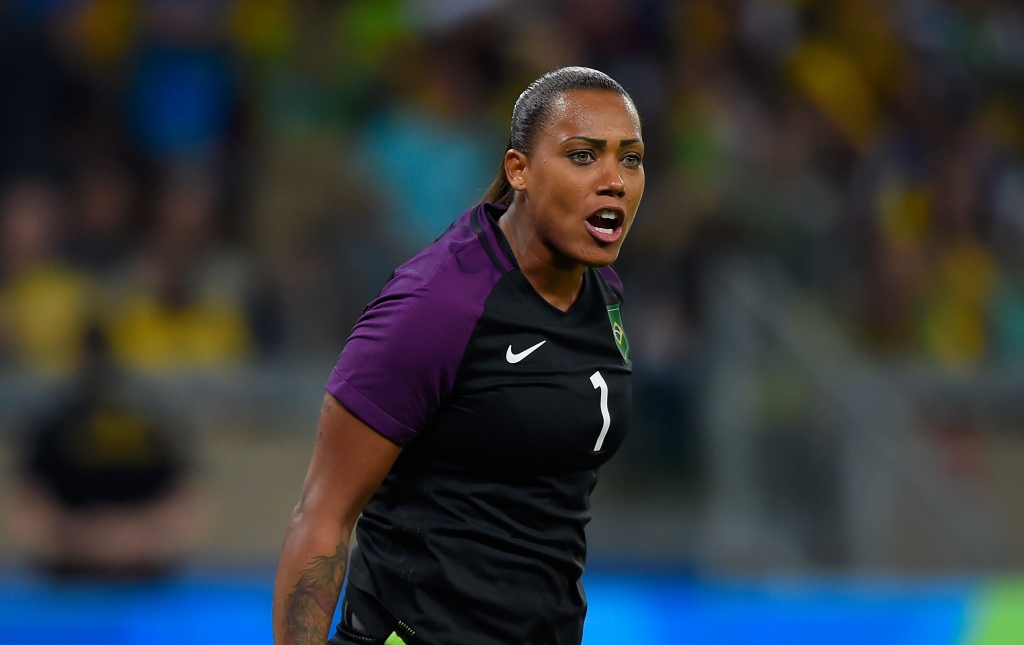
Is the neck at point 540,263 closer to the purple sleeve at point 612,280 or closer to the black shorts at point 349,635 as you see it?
the purple sleeve at point 612,280

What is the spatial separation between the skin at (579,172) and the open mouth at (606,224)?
1 cm

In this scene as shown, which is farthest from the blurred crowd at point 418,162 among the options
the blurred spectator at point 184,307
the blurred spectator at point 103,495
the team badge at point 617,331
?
the team badge at point 617,331

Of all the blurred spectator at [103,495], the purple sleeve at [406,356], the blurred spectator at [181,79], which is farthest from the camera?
the blurred spectator at [181,79]

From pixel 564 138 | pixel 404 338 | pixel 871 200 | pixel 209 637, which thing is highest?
pixel 871 200

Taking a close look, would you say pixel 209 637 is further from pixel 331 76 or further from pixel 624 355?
pixel 331 76

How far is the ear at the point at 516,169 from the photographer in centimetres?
244

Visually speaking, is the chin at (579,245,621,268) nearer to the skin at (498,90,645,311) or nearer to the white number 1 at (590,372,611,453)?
the skin at (498,90,645,311)

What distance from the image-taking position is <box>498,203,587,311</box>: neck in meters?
2.47

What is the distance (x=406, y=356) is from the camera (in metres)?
2.25

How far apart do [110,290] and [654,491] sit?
8.27 ft

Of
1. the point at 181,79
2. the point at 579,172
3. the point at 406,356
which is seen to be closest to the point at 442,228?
the point at 181,79

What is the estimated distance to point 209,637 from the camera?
12.7 ft

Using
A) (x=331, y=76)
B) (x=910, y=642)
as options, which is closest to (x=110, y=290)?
(x=331, y=76)

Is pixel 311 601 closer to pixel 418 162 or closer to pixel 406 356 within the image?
pixel 406 356
